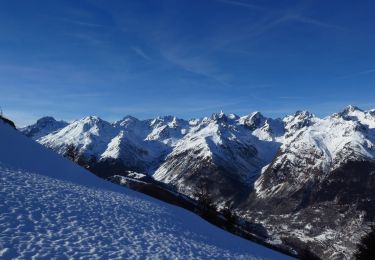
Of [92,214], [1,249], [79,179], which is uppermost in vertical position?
[79,179]

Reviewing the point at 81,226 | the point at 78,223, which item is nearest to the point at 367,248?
the point at 78,223

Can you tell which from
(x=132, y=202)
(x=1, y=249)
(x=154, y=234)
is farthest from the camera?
(x=132, y=202)

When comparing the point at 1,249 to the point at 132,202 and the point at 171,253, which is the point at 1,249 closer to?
the point at 171,253

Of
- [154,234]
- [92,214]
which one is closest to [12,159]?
[92,214]

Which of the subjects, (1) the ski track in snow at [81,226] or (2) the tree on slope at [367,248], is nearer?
(1) the ski track in snow at [81,226]

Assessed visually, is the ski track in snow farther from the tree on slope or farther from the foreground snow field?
the tree on slope

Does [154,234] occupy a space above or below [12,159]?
below

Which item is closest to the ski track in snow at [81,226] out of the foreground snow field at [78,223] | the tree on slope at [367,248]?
the foreground snow field at [78,223]

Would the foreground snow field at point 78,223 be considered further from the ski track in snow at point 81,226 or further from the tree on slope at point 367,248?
the tree on slope at point 367,248
